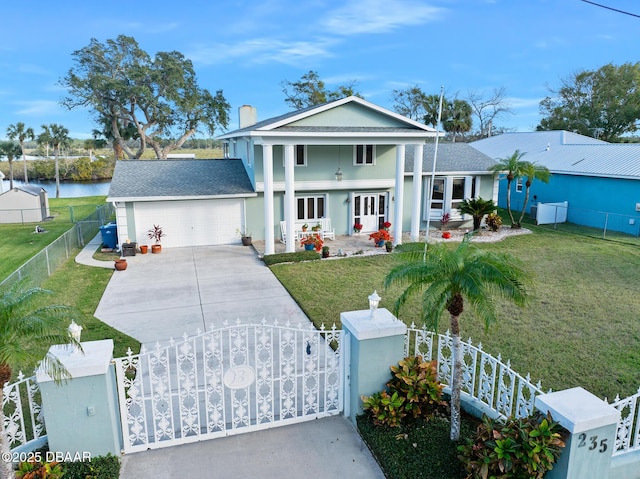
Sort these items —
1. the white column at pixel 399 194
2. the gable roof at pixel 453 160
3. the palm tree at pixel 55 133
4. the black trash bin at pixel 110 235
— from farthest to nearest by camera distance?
the palm tree at pixel 55 133
the gable roof at pixel 453 160
the white column at pixel 399 194
the black trash bin at pixel 110 235

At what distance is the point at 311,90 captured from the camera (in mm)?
45562

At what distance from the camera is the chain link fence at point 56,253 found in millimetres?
11316

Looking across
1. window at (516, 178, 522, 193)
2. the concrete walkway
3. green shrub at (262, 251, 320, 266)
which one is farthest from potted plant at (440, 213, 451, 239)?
the concrete walkway

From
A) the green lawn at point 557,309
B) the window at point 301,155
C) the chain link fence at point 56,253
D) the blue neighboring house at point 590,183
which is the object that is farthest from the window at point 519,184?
the chain link fence at point 56,253

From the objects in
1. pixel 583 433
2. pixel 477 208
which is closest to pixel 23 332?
pixel 583 433

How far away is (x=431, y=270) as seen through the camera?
17.0 ft

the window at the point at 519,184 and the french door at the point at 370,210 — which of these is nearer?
the french door at the point at 370,210

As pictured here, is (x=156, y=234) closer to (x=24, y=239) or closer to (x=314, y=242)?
(x=314, y=242)

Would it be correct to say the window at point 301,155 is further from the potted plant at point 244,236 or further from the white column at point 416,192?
the white column at point 416,192

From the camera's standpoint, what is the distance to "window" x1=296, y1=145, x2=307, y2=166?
18781mm

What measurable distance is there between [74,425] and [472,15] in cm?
1369

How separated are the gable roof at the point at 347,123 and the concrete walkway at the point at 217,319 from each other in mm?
5259

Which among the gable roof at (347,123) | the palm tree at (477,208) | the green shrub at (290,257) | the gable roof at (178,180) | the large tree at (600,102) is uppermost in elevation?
the large tree at (600,102)

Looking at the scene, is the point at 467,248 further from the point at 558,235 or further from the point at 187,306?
the point at 558,235
